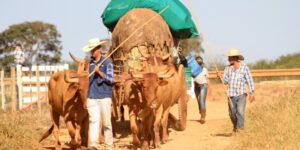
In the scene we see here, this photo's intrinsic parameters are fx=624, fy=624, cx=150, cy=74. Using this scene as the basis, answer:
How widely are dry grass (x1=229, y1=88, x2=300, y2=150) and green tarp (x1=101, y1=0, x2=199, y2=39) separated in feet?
9.83

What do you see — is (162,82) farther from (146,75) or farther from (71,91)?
(71,91)

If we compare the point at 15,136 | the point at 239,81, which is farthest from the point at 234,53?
the point at 15,136

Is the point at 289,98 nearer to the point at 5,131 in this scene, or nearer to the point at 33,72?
the point at 5,131

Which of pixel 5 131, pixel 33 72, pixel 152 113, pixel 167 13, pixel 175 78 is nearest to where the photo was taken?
pixel 5 131

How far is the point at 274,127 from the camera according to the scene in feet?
A: 41.1

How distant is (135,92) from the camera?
1351cm

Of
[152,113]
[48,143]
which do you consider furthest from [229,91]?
[48,143]

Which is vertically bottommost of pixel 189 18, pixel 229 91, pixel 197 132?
pixel 197 132

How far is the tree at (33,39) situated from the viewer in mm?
46469

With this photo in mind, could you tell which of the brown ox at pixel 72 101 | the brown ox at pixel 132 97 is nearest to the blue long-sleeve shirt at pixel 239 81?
the brown ox at pixel 132 97

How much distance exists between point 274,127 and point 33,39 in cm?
3757

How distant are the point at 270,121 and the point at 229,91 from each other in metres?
1.28

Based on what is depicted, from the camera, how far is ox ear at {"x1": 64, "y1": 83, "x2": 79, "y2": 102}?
40.7 ft

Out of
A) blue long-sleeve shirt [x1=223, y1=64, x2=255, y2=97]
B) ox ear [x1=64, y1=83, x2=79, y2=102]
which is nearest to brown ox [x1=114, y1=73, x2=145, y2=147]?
ox ear [x1=64, y1=83, x2=79, y2=102]
